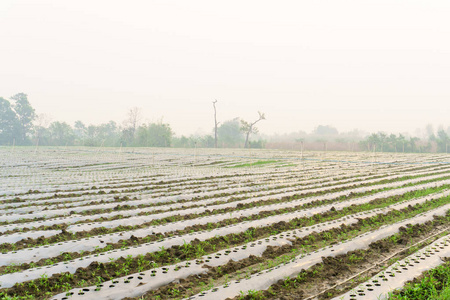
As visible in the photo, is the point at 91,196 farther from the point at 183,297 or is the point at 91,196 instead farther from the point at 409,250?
the point at 409,250

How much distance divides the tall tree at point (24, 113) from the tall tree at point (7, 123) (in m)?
0.64

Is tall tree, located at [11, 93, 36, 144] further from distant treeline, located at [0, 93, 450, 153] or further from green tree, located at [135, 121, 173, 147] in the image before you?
green tree, located at [135, 121, 173, 147]

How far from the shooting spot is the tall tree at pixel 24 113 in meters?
42.6

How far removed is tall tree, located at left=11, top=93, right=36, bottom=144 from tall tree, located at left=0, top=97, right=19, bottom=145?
0.64 m

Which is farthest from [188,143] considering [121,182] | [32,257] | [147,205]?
[32,257]

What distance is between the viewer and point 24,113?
4300cm

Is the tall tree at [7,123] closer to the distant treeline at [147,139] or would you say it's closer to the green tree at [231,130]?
the distant treeline at [147,139]

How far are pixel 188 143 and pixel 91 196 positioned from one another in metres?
39.0

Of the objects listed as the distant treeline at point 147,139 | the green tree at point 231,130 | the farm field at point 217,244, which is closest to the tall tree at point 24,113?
the distant treeline at point 147,139

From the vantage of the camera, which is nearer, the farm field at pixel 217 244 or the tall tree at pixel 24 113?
the farm field at pixel 217 244

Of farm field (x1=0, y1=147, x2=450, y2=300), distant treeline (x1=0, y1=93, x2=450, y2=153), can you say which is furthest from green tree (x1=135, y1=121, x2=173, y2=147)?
farm field (x1=0, y1=147, x2=450, y2=300)

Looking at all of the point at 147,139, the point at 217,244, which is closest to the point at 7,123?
the point at 147,139

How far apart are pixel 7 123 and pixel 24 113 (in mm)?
2275

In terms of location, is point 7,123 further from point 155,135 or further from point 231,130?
point 231,130
